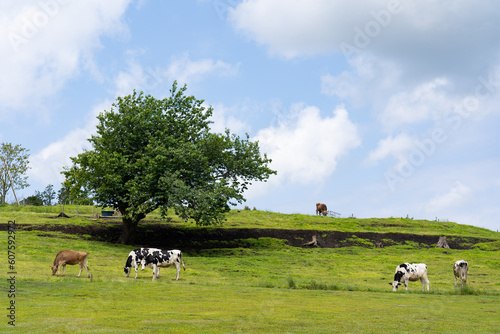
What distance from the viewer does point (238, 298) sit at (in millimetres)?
19281

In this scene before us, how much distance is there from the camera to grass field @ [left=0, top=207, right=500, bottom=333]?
13469 mm

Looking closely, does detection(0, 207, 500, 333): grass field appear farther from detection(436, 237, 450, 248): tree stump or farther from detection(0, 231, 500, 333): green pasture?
detection(436, 237, 450, 248): tree stump

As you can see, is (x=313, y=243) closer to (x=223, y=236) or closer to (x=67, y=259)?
(x=223, y=236)

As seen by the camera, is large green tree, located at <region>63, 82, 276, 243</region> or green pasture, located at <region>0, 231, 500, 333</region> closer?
green pasture, located at <region>0, 231, 500, 333</region>

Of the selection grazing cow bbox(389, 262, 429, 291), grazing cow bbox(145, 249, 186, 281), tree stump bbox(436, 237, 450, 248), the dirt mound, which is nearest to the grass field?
grazing cow bbox(145, 249, 186, 281)

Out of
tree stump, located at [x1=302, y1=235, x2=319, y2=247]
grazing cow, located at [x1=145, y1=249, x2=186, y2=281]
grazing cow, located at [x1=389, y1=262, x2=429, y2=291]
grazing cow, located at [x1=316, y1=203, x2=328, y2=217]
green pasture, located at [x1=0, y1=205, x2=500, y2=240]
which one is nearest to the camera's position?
grazing cow, located at [x1=389, y1=262, x2=429, y2=291]

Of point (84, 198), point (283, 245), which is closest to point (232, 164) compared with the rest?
point (283, 245)

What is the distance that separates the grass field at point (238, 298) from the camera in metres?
13.5

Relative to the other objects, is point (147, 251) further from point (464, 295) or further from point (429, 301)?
point (464, 295)

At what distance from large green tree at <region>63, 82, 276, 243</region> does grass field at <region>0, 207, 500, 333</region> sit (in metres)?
4.59

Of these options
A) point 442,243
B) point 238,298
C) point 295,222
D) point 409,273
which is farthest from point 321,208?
point 238,298

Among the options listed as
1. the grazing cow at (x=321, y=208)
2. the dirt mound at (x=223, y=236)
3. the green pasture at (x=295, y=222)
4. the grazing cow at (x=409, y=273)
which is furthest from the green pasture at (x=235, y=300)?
the grazing cow at (x=321, y=208)

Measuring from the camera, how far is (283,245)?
50.7 m

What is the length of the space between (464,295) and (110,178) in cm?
2976
